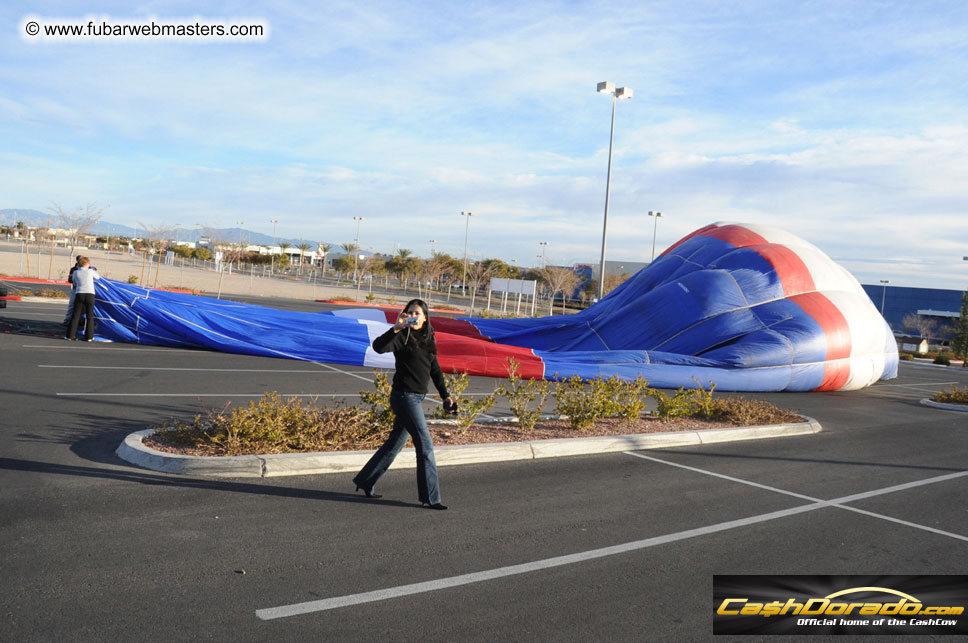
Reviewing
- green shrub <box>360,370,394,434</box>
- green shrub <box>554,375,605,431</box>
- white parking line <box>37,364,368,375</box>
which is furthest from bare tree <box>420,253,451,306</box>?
green shrub <box>360,370,394,434</box>

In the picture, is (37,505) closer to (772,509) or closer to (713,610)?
(713,610)

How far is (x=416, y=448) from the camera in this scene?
6.21 metres

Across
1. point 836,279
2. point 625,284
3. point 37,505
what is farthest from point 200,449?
point 836,279

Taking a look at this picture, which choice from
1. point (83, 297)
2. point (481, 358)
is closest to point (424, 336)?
point (481, 358)

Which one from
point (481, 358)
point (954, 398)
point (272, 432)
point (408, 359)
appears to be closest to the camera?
point (408, 359)

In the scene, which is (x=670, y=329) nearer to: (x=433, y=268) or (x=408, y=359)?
(x=408, y=359)

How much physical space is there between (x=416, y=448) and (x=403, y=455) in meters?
1.45

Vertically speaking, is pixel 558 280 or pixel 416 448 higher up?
pixel 558 280

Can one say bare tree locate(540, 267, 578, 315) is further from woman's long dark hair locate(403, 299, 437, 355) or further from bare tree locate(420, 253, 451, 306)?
woman's long dark hair locate(403, 299, 437, 355)

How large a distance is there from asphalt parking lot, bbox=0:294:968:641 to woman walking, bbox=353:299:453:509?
0.21m

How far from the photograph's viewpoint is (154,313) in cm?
1580

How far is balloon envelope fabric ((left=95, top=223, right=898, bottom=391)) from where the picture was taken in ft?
51.9

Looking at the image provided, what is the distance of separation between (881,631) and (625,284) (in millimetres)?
17258

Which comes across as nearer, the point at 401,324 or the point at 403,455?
the point at 401,324
